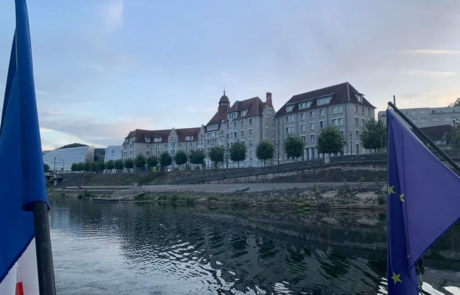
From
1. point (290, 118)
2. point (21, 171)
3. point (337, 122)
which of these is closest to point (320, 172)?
point (337, 122)

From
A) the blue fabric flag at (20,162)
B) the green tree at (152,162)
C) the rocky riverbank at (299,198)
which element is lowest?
the rocky riverbank at (299,198)

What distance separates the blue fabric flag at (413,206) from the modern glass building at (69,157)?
526ft

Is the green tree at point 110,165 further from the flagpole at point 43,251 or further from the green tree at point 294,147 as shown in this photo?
the flagpole at point 43,251

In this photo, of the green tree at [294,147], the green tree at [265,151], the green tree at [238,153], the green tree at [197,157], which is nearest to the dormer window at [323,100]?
the green tree at [294,147]

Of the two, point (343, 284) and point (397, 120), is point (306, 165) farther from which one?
point (397, 120)

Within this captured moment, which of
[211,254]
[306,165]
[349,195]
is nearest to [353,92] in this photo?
[306,165]

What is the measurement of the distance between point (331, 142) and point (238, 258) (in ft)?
157

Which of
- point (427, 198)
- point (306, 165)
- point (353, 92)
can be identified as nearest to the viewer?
point (427, 198)

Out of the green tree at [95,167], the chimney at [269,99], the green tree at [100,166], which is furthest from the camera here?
the green tree at [95,167]

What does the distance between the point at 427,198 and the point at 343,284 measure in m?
10.0

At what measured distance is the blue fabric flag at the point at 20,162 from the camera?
9.64 feet

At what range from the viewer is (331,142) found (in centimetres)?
6253

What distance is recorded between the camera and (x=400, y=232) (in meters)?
5.47

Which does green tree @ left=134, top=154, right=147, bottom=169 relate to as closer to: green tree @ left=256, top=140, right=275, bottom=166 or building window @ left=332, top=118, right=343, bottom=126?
green tree @ left=256, top=140, right=275, bottom=166
